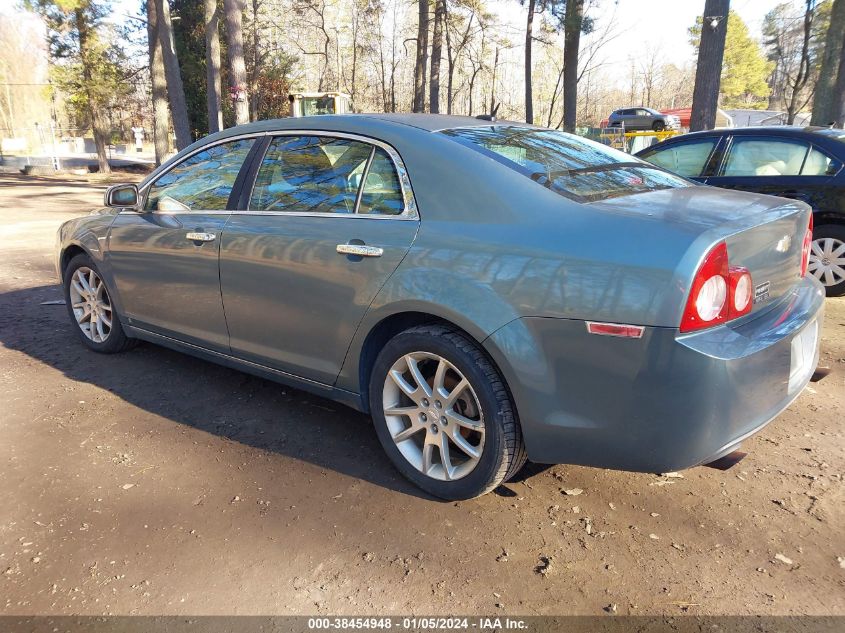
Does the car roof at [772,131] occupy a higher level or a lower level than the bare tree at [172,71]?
lower

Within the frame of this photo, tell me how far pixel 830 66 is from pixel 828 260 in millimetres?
13278

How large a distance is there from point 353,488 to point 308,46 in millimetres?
50847

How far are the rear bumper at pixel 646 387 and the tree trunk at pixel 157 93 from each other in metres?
20.4

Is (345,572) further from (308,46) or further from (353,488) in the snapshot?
(308,46)

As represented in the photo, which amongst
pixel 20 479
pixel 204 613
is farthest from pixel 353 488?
pixel 20 479

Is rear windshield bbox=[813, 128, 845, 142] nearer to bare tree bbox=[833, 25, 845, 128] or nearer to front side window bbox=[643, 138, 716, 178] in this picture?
front side window bbox=[643, 138, 716, 178]

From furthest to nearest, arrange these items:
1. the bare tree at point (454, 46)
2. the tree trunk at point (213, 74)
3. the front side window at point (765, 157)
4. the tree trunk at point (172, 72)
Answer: the bare tree at point (454, 46) → the tree trunk at point (172, 72) → the tree trunk at point (213, 74) → the front side window at point (765, 157)

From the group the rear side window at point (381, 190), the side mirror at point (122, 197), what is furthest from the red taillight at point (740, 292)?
the side mirror at point (122, 197)

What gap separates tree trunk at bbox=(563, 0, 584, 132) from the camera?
17156 millimetres

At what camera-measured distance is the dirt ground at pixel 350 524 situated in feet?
7.51

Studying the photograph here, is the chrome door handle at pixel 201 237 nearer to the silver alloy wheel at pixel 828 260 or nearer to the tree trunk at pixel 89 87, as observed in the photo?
the silver alloy wheel at pixel 828 260

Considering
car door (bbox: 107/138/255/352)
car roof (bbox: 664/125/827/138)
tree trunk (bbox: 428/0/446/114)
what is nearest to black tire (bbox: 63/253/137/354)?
car door (bbox: 107/138/255/352)

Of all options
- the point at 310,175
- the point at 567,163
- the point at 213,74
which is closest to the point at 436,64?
the point at 213,74

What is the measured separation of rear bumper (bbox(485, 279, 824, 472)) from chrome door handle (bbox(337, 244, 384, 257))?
70 cm
